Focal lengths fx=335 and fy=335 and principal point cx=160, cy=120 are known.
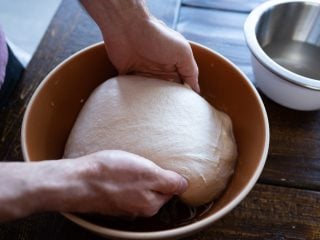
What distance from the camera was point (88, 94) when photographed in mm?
708

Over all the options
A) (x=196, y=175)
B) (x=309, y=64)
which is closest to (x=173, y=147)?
(x=196, y=175)

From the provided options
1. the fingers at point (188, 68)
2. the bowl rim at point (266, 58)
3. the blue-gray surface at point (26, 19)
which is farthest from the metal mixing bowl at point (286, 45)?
the blue-gray surface at point (26, 19)

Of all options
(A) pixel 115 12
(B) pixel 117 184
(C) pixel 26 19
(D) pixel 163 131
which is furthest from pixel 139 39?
Result: (C) pixel 26 19

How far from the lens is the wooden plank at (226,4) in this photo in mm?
905

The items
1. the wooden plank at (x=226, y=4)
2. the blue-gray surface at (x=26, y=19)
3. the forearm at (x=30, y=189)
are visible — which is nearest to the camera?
the forearm at (x=30, y=189)

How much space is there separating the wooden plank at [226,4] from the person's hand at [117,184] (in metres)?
0.57

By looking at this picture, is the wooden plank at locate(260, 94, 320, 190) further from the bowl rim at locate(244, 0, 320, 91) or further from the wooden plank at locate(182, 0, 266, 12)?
the wooden plank at locate(182, 0, 266, 12)

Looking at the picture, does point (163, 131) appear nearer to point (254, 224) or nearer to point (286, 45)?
point (254, 224)

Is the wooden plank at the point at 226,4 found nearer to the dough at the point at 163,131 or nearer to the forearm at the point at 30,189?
the dough at the point at 163,131

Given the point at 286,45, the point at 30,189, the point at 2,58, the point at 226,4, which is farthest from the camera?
→ the point at 226,4

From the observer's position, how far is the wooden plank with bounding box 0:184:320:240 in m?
0.55

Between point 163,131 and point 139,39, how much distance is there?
20cm

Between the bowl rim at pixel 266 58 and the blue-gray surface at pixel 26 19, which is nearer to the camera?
the bowl rim at pixel 266 58

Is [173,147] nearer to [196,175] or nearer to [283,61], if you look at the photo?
[196,175]
